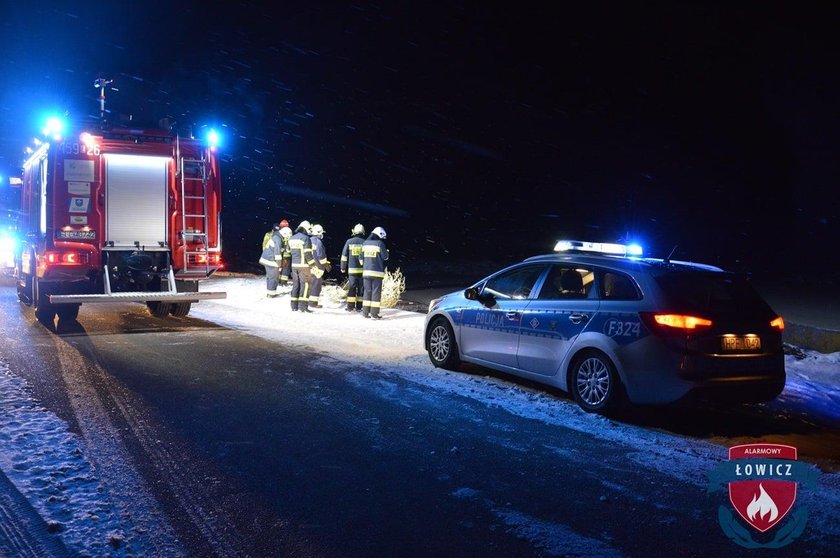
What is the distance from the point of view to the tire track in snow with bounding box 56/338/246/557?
3.82 m

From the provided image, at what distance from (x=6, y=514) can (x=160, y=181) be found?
900 cm

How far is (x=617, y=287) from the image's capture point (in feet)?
21.9

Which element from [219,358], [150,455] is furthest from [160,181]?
[150,455]

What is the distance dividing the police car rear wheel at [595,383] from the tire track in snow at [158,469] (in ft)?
12.0

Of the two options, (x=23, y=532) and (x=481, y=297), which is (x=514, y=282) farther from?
(x=23, y=532)

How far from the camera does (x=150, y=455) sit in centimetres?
518

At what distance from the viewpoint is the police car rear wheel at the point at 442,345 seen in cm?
860

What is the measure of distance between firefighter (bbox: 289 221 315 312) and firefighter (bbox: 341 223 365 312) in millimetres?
741

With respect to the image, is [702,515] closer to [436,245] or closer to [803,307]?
[803,307]

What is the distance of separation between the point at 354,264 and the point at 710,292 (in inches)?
367

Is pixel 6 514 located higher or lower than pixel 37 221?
lower

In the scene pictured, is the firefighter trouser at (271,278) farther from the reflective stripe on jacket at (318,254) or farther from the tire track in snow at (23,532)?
the tire track in snow at (23,532)

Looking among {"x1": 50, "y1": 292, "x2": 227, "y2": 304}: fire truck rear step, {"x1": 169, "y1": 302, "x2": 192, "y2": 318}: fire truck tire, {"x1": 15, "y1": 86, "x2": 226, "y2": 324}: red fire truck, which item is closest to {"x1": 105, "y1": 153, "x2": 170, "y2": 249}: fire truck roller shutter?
{"x1": 15, "y1": 86, "x2": 226, "y2": 324}: red fire truck

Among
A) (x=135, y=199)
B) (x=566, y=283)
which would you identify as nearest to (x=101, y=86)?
(x=135, y=199)
